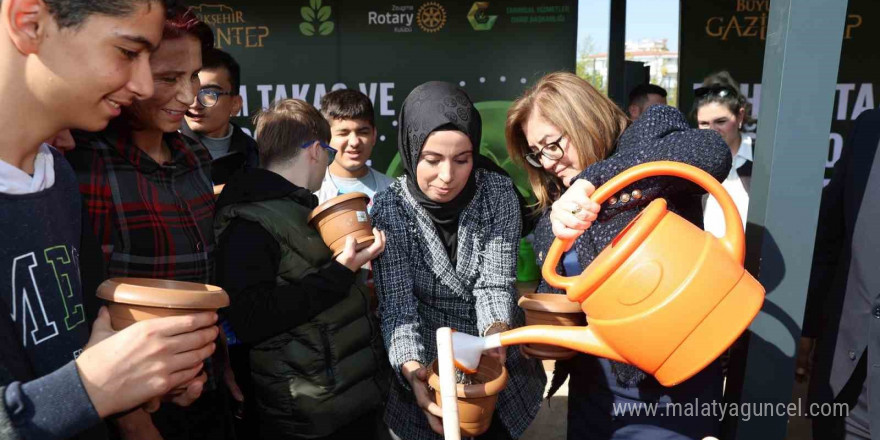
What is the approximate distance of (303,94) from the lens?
212 inches

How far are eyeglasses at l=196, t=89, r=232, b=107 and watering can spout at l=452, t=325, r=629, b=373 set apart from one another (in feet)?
5.39

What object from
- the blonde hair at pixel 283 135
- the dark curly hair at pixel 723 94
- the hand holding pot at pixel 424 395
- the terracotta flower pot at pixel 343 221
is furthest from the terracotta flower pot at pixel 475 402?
the dark curly hair at pixel 723 94

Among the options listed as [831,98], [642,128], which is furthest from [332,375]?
[831,98]

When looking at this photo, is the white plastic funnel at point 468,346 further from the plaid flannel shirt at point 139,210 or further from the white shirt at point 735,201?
the white shirt at point 735,201

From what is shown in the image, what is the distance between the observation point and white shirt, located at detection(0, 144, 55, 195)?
829 mm

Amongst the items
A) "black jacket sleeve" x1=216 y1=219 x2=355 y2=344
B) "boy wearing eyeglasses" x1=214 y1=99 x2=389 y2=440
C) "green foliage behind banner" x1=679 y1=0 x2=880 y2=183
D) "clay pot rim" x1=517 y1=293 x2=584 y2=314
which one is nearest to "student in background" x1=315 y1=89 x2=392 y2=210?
"boy wearing eyeglasses" x1=214 y1=99 x2=389 y2=440

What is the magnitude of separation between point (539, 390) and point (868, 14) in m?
5.28

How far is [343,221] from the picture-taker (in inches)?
60.0

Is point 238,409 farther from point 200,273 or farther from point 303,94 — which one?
point 303,94

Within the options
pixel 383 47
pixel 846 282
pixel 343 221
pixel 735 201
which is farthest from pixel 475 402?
pixel 383 47

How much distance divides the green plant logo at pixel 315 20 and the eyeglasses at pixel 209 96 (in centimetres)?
310

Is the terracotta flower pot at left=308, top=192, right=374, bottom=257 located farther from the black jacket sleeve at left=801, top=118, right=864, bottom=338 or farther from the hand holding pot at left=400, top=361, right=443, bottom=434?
the black jacket sleeve at left=801, top=118, right=864, bottom=338

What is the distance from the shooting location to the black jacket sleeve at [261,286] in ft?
4.87

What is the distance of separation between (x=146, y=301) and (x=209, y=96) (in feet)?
5.56
